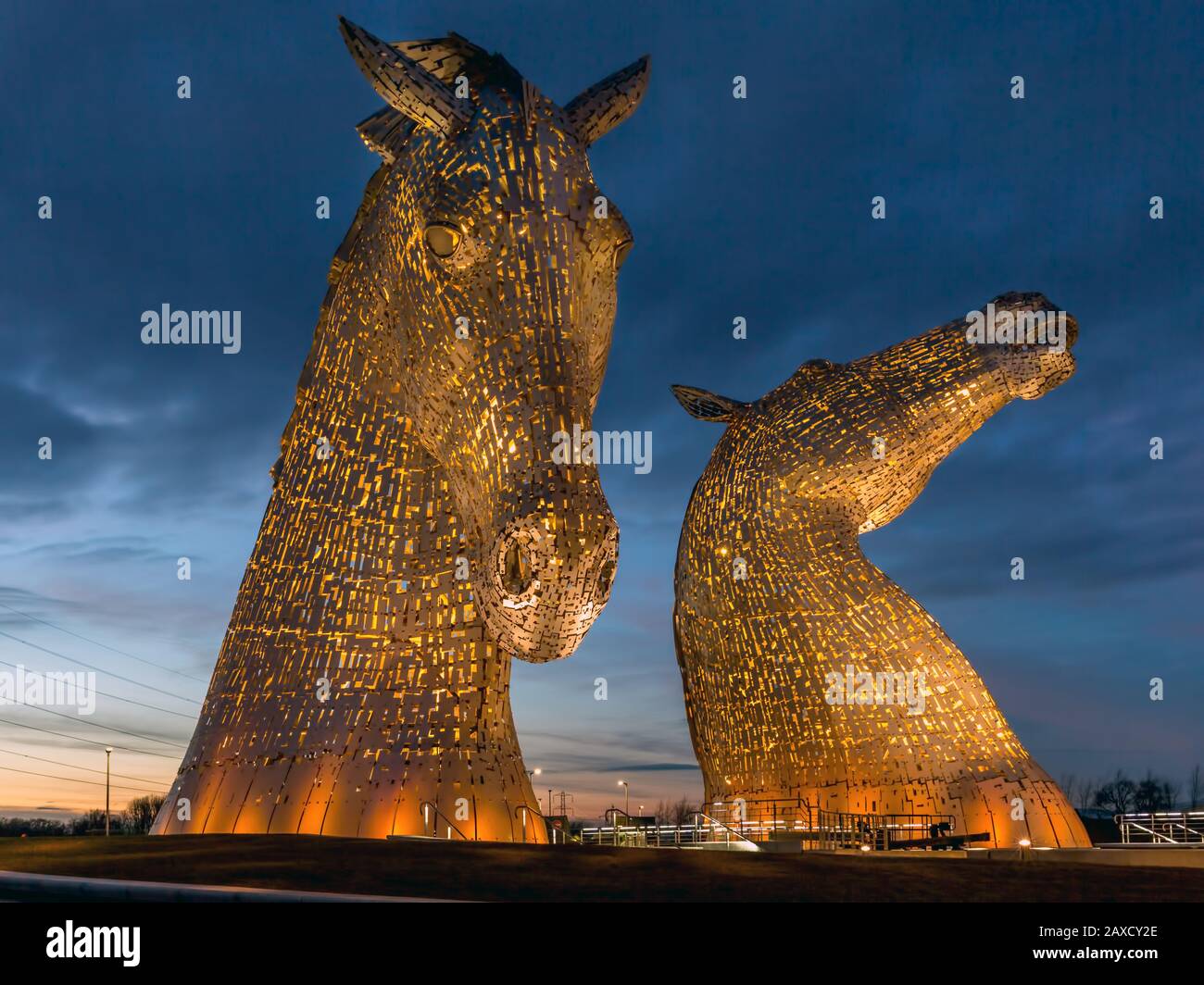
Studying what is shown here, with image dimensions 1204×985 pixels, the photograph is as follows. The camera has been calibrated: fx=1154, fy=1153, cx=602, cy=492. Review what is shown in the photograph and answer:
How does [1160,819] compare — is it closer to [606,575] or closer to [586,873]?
[606,575]

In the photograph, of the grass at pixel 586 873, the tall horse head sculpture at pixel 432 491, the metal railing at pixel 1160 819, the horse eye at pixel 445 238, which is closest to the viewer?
the grass at pixel 586 873

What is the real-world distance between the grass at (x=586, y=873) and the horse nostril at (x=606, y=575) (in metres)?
1.14

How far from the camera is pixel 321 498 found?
6949 mm

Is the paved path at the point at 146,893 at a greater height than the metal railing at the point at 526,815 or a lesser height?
greater

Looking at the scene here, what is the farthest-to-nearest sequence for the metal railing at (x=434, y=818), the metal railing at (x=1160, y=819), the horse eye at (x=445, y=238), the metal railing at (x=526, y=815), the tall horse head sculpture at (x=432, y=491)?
1. the metal railing at (x=1160, y=819)
2. the metal railing at (x=526, y=815)
3. the metal railing at (x=434, y=818)
4. the horse eye at (x=445, y=238)
5. the tall horse head sculpture at (x=432, y=491)

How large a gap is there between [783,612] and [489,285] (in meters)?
9.31

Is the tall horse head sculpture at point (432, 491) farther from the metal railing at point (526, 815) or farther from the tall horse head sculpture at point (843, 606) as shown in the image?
the tall horse head sculpture at point (843, 606)

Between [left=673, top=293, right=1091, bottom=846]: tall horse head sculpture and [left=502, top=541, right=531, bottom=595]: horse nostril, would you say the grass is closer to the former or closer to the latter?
[left=502, top=541, right=531, bottom=595]: horse nostril

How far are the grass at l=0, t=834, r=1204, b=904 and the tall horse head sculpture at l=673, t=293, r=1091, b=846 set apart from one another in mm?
8235

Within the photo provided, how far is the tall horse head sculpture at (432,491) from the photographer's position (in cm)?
543

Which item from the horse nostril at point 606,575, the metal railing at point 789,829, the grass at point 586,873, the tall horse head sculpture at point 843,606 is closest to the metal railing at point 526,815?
the grass at point 586,873
